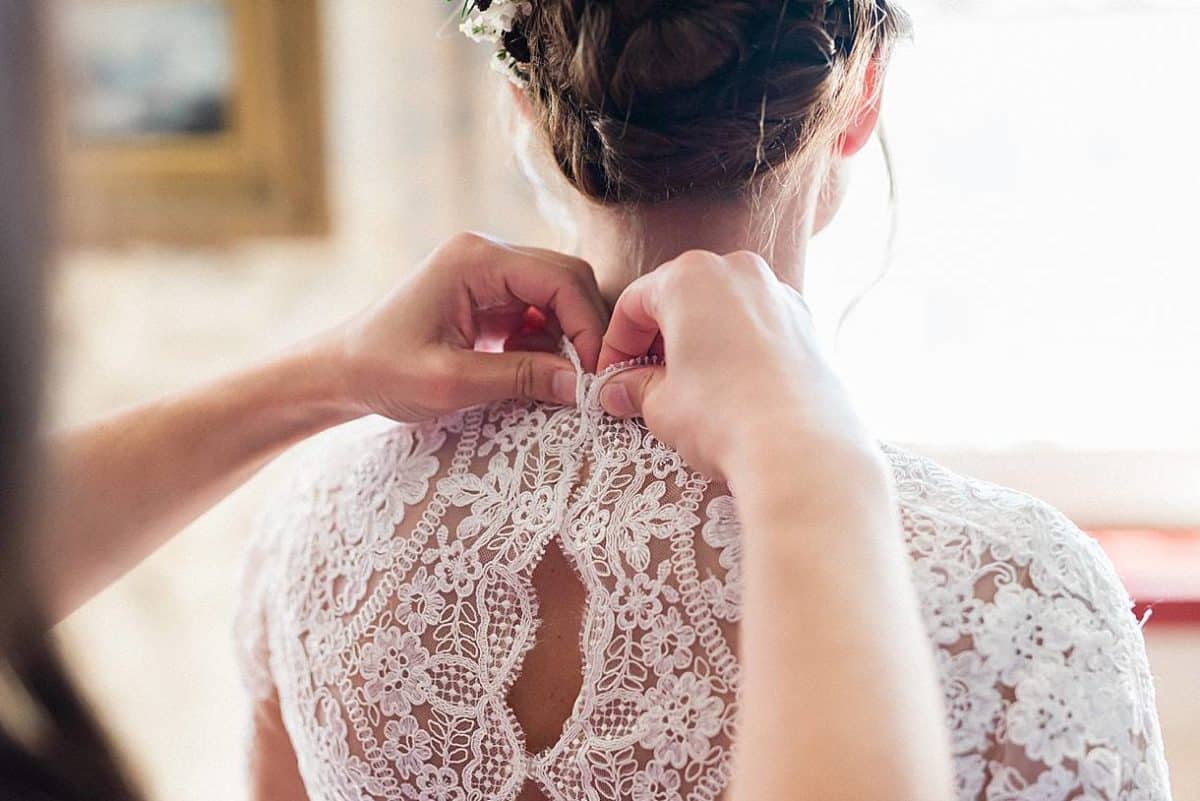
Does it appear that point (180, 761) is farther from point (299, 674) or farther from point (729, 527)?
point (729, 527)

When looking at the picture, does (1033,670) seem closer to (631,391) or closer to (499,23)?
(631,391)

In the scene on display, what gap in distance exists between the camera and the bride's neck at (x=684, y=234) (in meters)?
0.91

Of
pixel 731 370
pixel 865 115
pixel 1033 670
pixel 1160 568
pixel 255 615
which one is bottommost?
pixel 1160 568

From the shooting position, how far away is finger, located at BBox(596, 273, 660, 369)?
0.79 m

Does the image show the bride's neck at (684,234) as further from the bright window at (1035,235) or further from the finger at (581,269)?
the bright window at (1035,235)

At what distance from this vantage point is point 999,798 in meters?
0.75

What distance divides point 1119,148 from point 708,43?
1713mm

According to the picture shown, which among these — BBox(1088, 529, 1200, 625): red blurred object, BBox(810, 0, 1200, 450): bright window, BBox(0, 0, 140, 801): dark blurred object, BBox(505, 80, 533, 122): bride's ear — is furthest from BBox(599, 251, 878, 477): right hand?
BBox(810, 0, 1200, 450): bright window

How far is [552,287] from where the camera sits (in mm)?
906

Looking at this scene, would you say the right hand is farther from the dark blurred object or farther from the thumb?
the dark blurred object

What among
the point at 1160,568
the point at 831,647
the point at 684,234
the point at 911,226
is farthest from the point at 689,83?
the point at 1160,568

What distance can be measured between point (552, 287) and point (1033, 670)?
0.45 metres

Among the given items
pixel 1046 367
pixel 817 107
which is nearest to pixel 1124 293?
pixel 1046 367

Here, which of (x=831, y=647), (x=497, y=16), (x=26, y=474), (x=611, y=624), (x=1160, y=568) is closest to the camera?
(x=26, y=474)
